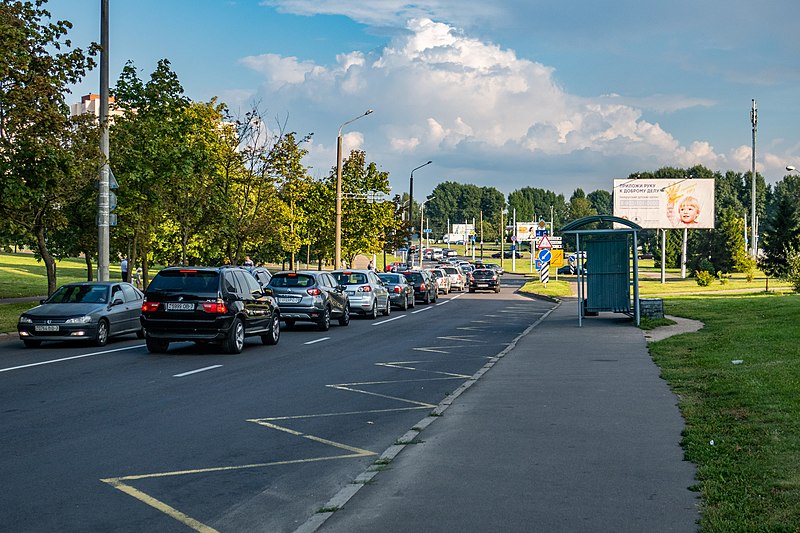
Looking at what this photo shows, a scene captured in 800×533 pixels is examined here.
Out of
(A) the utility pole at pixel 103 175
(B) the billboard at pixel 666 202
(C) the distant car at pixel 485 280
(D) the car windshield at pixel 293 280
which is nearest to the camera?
(A) the utility pole at pixel 103 175

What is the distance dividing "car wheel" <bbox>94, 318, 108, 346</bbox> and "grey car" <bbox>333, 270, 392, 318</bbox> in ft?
39.1

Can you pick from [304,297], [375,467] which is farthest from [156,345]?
[375,467]

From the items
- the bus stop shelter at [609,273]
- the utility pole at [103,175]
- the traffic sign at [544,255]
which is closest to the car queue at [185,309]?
the utility pole at [103,175]

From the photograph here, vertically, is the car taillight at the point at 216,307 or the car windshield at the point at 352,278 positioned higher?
the car windshield at the point at 352,278

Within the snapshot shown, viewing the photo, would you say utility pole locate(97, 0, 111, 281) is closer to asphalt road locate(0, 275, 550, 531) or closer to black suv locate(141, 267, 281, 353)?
asphalt road locate(0, 275, 550, 531)

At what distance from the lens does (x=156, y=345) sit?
750 inches

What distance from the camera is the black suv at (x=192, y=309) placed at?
18500mm

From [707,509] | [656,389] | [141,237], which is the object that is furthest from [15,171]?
[707,509]

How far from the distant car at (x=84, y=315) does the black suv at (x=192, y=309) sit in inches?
91.0

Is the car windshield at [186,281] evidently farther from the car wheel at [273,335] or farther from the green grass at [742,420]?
the green grass at [742,420]

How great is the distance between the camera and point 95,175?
29.4 metres

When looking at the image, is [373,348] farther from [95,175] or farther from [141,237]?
[141,237]

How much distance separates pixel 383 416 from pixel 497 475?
150 inches

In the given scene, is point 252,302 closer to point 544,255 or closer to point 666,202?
point 544,255
